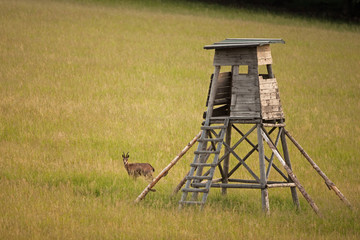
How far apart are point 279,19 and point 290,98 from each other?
22.9 meters

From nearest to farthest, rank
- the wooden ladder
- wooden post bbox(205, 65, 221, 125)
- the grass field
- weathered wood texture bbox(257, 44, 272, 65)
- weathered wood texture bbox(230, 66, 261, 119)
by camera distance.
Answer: the grass field
the wooden ladder
weathered wood texture bbox(230, 66, 261, 119)
weathered wood texture bbox(257, 44, 272, 65)
wooden post bbox(205, 65, 221, 125)

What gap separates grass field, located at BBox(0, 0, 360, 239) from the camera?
10.7 m

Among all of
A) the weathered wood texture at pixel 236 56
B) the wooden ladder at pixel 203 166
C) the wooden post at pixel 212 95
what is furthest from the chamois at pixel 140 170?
the weathered wood texture at pixel 236 56

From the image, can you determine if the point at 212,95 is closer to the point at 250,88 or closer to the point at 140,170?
the point at 250,88

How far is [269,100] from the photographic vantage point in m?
12.2

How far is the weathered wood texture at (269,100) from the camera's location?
1200 centimetres

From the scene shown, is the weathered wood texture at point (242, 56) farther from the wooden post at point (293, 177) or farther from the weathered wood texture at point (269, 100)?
the wooden post at point (293, 177)

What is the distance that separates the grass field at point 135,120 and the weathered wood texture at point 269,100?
194 cm

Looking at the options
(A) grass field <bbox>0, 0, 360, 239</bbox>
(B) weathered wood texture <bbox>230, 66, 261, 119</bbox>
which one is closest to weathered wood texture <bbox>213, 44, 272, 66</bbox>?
(B) weathered wood texture <bbox>230, 66, 261, 119</bbox>

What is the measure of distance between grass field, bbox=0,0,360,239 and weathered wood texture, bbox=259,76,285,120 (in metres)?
1.94

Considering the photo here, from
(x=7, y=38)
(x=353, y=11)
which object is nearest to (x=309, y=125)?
(x=7, y=38)

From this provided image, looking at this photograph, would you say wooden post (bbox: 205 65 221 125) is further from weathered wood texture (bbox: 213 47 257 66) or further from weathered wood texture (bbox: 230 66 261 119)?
weathered wood texture (bbox: 230 66 261 119)

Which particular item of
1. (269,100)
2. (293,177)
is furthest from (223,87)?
(293,177)

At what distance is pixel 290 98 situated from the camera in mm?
24109
